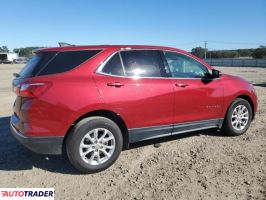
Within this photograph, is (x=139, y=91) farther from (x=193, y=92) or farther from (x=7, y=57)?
(x=7, y=57)

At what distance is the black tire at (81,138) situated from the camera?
412 cm

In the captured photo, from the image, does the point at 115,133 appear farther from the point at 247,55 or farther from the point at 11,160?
the point at 247,55

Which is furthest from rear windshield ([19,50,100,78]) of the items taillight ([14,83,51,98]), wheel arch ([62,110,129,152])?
wheel arch ([62,110,129,152])

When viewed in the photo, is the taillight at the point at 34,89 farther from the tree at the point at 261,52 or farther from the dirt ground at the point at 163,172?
the tree at the point at 261,52

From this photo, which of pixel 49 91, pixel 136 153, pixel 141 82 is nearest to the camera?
pixel 49 91

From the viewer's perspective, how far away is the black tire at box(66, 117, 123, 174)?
162 inches

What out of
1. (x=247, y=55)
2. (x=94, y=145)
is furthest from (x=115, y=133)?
(x=247, y=55)

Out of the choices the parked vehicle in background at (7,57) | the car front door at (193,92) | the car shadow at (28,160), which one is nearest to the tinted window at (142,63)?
the car front door at (193,92)

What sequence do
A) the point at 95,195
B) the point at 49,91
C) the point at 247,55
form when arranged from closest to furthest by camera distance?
the point at 95,195 → the point at 49,91 → the point at 247,55

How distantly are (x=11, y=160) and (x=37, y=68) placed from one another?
63.2 inches

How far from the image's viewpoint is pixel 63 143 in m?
4.25

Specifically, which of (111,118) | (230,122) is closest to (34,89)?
(111,118)

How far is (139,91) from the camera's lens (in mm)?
4582

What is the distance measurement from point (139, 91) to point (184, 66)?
1.18 metres
